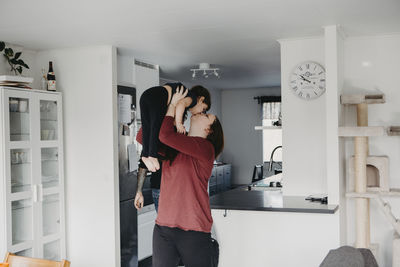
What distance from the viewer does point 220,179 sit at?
8.79 metres

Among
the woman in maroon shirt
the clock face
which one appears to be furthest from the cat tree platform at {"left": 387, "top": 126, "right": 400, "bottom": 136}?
the woman in maroon shirt

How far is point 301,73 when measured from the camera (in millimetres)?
4441

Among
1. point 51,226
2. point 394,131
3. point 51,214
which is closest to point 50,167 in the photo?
point 51,214

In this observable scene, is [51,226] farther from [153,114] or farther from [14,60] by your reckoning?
[153,114]

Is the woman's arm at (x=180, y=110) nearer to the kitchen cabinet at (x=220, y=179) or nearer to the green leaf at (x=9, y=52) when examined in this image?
the green leaf at (x=9, y=52)

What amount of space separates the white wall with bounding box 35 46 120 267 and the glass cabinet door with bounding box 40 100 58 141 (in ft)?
0.40

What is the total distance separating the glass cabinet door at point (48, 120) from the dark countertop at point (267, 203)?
1.67 metres

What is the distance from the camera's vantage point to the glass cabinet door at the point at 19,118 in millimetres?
4203

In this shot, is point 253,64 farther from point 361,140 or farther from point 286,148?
point 361,140

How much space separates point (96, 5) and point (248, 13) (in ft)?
3.44

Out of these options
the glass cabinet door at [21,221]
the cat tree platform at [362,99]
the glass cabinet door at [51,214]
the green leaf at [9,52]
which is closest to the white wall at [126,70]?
the green leaf at [9,52]

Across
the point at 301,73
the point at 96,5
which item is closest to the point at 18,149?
the point at 96,5

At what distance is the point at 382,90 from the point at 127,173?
2.51 m

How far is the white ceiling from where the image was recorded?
10.6ft
